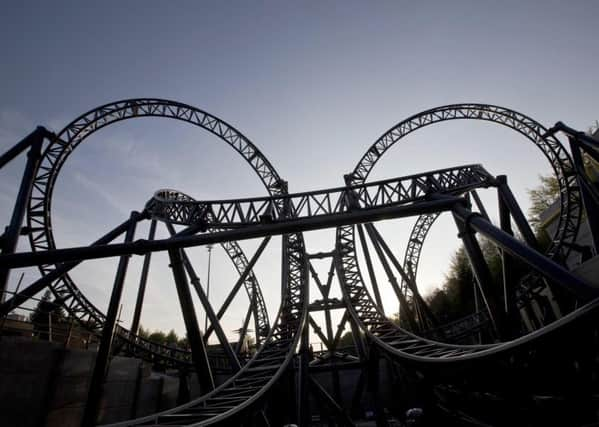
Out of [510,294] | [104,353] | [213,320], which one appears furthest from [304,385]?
[510,294]

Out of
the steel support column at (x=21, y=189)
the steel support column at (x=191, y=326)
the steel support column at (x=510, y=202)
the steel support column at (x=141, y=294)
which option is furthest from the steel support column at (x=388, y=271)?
the steel support column at (x=21, y=189)

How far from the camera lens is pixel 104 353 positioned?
8.01 meters

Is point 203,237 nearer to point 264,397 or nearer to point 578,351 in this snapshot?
point 264,397

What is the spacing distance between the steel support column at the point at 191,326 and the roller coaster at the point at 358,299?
3 centimetres

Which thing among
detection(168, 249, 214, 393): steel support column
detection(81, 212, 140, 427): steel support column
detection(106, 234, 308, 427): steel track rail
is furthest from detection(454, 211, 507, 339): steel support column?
detection(81, 212, 140, 427): steel support column

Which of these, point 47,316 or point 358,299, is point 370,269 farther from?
point 47,316

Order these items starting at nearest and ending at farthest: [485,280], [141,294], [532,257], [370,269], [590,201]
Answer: [532,257] → [485,280] → [590,201] → [141,294] → [370,269]

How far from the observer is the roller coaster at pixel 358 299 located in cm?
491

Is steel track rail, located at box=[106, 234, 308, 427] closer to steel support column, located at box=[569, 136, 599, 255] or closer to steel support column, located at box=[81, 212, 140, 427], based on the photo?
steel support column, located at box=[81, 212, 140, 427]

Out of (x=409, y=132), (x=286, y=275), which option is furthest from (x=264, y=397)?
(x=409, y=132)

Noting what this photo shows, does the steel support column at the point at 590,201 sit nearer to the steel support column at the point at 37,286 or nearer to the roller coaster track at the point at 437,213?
the roller coaster track at the point at 437,213

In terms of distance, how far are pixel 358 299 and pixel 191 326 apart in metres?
7.60

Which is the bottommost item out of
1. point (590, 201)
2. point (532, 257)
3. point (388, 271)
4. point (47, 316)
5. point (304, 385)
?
point (304, 385)

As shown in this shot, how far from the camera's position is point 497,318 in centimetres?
649
